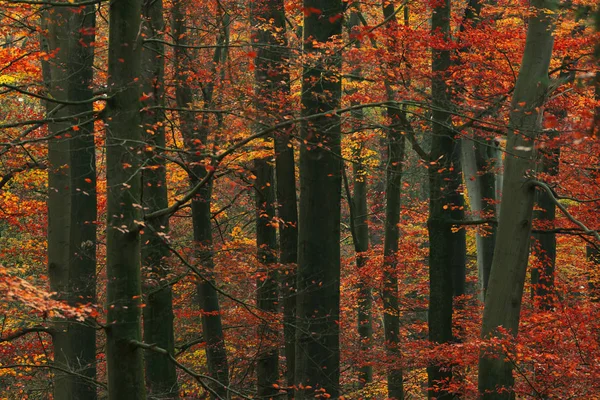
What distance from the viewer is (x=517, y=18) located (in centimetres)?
1459

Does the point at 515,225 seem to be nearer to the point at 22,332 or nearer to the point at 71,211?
the point at 71,211

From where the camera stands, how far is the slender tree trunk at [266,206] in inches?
450

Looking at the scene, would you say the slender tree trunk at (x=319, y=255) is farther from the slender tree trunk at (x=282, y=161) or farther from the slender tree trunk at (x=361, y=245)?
the slender tree trunk at (x=361, y=245)

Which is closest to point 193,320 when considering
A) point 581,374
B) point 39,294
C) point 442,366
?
point 442,366

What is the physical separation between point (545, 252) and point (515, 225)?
4.93 m

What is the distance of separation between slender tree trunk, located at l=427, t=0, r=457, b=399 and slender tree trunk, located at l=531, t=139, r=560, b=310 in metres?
2.37

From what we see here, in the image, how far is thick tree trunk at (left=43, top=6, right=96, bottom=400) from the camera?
8859mm

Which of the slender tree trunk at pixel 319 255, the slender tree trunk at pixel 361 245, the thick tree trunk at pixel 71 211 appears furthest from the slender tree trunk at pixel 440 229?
the thick tree trunk at pixel 71 211

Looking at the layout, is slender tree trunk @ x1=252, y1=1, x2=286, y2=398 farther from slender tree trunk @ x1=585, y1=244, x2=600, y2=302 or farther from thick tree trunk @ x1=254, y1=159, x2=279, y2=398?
slender tree trunk @ x1=585, y1=244, x2=600, y2=302

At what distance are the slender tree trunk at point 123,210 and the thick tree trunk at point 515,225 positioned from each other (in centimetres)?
562

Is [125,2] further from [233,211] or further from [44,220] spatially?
[233,211]

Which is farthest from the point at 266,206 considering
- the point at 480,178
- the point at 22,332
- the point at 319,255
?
the point at 22,332

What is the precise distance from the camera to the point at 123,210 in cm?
581

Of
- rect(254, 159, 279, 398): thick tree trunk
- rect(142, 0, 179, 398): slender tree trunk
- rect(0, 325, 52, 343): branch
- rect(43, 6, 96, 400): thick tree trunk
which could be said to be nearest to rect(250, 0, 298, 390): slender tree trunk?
rect(254, 159, 279, 398): thick tree trunk
